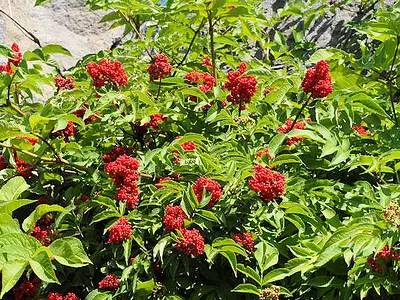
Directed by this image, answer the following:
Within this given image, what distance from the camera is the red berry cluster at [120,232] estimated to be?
6.89 ft

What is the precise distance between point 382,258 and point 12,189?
1.41 m

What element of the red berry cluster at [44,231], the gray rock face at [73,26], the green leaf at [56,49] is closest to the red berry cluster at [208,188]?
the red berry cluster at [44,231]

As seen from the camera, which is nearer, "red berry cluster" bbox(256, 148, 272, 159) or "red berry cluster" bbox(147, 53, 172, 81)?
"red berry cluster" bbox(256, 148, 272, 159)

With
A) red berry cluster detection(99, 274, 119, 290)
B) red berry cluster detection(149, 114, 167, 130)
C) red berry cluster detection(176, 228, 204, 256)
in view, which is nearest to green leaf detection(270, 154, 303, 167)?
red berry cluster detection(176, 228, 204, 256)

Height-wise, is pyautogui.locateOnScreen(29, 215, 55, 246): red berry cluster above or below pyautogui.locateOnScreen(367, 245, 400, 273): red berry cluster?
below

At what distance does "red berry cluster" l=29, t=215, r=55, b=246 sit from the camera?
7.54ft

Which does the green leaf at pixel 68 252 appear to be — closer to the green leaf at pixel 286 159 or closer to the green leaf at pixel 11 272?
the green leaf at pixel 11 272

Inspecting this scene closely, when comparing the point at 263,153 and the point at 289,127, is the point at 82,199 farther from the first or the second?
the point at 289,127

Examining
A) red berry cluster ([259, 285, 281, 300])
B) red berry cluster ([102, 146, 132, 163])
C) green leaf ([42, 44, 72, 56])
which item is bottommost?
red berry cluster ([259, 285, 281, 300])

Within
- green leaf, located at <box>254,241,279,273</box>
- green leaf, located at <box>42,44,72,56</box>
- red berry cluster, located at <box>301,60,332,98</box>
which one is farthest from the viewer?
green leaf, located at <box>42,44,72,56</box>

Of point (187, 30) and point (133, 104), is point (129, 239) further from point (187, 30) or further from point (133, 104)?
point (187, 30)

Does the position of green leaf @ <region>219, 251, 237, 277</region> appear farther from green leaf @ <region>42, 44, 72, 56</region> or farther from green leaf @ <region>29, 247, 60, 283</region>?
green leaf @ <region>42, 44, 72, 56</region>

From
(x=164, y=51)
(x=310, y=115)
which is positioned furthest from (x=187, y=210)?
(x=164, y=51)

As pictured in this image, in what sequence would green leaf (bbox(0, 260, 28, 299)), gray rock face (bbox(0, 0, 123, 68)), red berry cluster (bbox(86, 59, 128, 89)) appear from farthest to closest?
gray rock face (bbox(0, 0, 123, 68)) < red berry cluster (bbox(86, 59, 128, 89)) < green leaf (bbox(0, 260, 28, 299))
